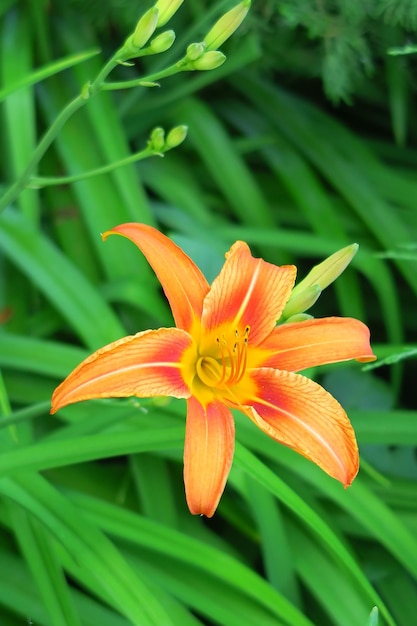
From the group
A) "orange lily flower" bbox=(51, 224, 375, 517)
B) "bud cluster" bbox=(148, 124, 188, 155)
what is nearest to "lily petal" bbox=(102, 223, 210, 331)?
"orange lily flower" bbox=(51, 224, 375, 517)

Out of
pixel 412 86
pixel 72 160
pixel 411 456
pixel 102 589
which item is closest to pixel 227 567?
pixel 102 589

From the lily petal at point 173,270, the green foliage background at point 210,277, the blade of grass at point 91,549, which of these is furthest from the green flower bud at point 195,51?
the blade of grass at point 91,549

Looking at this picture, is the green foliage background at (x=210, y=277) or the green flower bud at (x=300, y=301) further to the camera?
the green foliage background at (x=210, y=277)

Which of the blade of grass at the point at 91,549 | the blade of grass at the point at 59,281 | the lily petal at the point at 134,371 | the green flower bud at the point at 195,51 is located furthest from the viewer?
the blade of grass at the point at 59,281

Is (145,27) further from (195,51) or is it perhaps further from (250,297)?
(250,297)

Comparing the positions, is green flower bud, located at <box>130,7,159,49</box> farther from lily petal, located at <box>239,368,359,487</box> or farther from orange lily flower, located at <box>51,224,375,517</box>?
lily petal, located at <box>239,368,359,487</box>

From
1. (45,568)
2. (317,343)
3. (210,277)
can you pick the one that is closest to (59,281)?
(210,277)

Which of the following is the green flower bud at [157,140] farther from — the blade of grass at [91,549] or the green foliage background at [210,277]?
the blade of grass at [91,549]

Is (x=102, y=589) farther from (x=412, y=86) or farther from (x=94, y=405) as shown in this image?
(x=412, y=86)
